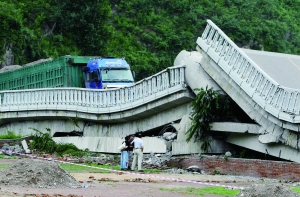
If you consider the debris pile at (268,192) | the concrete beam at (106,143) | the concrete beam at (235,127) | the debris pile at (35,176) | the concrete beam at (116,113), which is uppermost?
the concrete beam at (116,113)

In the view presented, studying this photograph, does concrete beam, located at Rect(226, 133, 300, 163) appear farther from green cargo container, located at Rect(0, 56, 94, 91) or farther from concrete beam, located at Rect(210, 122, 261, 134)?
green cargo container, located at Rect(0, 56, 94, 91)

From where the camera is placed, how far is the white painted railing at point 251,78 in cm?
2158

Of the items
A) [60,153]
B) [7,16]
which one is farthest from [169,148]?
[7,16]

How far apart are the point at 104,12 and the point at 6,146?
78.9 feet

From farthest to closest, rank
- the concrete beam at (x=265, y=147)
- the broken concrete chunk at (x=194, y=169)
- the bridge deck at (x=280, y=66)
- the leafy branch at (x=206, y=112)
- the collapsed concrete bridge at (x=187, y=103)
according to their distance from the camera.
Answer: the leafy branch at (x=206, y=112)
the bridge deck at (x=280, y=66)
the broken concrete chunk at (x=194, y=169)
the collapsed concrete bridge at (x=187, y=103)
the concrete beam at (x=265, y=147)

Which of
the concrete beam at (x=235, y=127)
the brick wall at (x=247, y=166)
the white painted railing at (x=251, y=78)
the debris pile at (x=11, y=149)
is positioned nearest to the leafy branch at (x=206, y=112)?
the concrete beam at (x=235, y=127)

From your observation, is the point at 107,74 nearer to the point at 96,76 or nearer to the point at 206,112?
the point at 96,76

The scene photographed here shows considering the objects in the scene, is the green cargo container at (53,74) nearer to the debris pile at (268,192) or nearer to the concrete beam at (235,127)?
the concrete beam at (235,127)

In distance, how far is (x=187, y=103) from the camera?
27.0m

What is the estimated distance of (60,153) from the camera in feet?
91.8

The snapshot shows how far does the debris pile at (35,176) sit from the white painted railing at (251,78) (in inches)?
351

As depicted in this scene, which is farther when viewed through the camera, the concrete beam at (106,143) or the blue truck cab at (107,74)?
the blue truck cab at (107,74)

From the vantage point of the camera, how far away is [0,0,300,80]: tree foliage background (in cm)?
5047

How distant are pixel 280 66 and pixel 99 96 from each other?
26.0 feet
